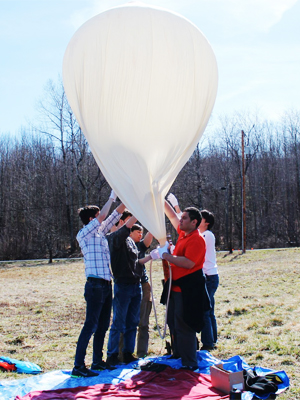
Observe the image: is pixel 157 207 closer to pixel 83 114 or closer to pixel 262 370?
pixel 83 114

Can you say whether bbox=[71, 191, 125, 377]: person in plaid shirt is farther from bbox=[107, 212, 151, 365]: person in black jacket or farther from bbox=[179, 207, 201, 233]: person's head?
bbox=[179, 207, 201, 233]: person's head

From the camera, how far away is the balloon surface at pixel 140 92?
4172 millimetres

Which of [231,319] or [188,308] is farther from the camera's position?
[231,319]

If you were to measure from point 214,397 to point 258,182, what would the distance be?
40.3m

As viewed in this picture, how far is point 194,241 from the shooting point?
4.60m

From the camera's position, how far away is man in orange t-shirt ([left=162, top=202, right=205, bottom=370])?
4547 mm

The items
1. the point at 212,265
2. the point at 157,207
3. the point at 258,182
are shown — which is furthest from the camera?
the point at 258,182

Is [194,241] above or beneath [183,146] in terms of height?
beneath

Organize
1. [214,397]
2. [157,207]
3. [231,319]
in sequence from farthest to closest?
[231,319] < [157,207] < [214,397]

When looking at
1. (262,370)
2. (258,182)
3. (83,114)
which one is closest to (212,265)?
(262,370)

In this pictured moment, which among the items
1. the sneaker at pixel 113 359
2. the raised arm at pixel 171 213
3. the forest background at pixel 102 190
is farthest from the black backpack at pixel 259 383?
the forest background at pixel 102 190

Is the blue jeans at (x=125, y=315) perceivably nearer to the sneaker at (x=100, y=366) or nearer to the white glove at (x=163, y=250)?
the sneaker at (x=100, y=366)

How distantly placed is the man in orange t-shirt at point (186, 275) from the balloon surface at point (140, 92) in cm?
29

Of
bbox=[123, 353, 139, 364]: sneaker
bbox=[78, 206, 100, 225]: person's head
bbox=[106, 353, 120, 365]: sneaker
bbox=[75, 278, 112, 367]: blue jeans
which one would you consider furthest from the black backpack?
bbox=[78, 206, 100, 225]: person's head
